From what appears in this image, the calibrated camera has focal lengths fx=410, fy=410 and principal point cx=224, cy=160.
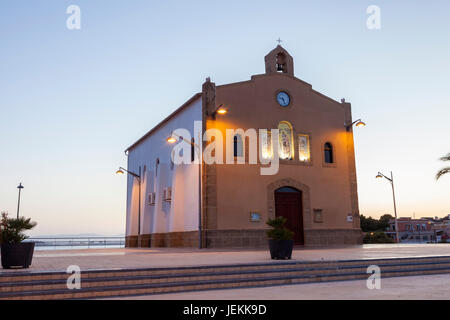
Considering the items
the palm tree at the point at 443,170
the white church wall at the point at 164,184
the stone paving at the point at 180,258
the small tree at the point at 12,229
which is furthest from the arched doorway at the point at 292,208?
the small tree at the point at 12,229

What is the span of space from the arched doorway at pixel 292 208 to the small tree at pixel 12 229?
49.6 feet

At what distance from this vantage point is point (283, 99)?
24328 millimetres

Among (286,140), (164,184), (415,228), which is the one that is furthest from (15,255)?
(415,228)

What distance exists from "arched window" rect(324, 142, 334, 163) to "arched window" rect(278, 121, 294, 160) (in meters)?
2.59

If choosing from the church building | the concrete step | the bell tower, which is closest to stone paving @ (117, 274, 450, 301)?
the concrete step

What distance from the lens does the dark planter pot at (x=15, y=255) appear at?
9.27 meters

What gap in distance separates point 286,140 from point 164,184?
9.55 metres

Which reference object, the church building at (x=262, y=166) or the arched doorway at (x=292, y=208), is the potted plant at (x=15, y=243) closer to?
the church building at (x=262, y=166)

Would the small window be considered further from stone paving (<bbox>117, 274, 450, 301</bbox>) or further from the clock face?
stone paving (<bbox>117, 274, 450, 301</bbox>)

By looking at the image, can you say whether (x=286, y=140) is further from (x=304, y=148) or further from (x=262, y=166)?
(x=262, y=166)
